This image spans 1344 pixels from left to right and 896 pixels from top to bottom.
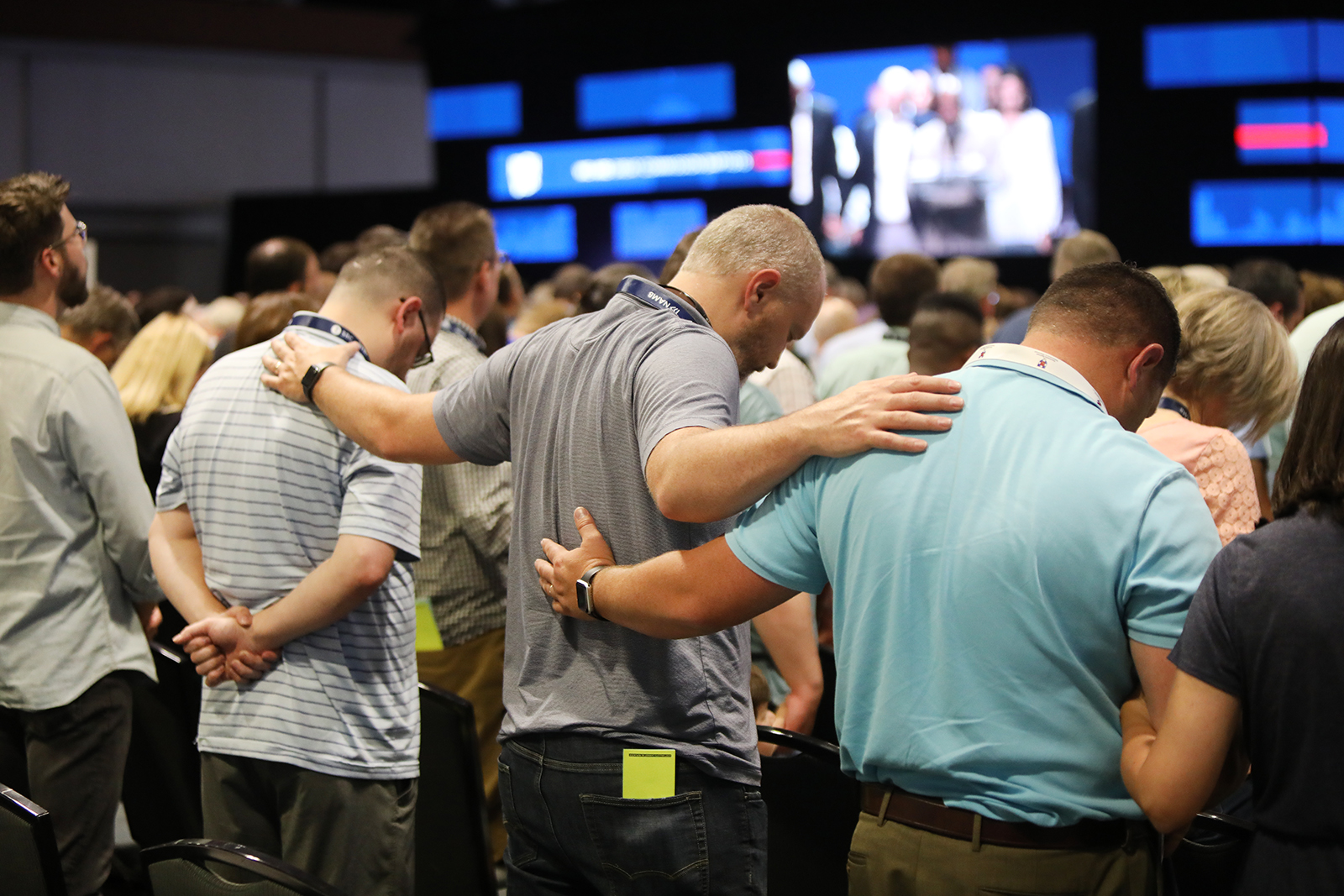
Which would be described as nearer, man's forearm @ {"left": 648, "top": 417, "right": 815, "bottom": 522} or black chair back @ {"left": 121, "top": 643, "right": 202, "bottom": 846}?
man's forearm @ {"left": 648, "top": 417, "right": 815, "bottom": 522}

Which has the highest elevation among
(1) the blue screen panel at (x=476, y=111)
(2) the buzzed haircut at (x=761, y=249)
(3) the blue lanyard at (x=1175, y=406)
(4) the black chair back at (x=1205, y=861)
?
(1) the blue screen panel at (x=476, y=111)

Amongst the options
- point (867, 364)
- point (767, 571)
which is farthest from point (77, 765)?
point (867, 364)

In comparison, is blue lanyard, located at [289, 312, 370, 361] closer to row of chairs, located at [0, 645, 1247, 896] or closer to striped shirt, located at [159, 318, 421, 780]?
striped shirt, located at [159, 318, 421, 780]

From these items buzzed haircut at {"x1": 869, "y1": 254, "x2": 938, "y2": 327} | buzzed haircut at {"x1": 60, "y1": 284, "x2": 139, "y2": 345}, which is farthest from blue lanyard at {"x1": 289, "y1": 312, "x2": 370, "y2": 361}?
buzzed haircut at {"x1": 869, "y1": 254, "x2": 938, "y2": 327}

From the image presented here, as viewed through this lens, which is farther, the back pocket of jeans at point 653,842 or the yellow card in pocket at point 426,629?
the yellow card in pocket at point 426,629

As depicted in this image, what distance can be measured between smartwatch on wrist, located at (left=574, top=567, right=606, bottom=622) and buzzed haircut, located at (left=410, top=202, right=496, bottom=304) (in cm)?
183

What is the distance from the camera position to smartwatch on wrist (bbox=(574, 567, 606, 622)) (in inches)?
68.4

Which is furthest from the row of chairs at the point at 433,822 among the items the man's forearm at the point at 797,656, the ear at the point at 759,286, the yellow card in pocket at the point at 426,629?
the ear at the point at 759,286

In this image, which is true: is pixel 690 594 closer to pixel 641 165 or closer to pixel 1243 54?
pixel 1243 54

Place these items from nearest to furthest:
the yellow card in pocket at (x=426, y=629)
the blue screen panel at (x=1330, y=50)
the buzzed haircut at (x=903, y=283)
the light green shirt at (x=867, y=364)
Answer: the yellow card in pocket at (x=426, y=629) < the light green shirt at (x=867, y=364) < the buzzed haircut at (x=903, y=283) < the blue screen panel at (x=1330, y=50)

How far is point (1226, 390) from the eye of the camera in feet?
7.91

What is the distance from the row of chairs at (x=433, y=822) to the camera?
1.59 m

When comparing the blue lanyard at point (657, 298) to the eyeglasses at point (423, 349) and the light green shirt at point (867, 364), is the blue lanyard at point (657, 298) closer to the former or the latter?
the eyeglasses at point (423, 349)

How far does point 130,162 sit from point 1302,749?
14096mm
